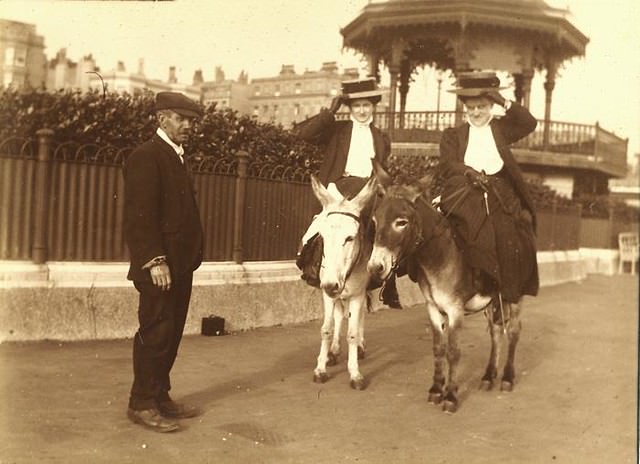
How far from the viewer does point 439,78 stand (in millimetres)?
23859

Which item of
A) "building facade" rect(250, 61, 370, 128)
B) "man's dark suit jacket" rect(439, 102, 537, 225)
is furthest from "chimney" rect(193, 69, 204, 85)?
"man's dark suit jacket" rect(439, 102, 537, 225)

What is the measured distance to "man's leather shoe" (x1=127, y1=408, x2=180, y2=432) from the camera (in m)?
4.84

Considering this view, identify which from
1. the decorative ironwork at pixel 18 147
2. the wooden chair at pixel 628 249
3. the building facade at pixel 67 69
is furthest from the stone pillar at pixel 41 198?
the wooden chair at pixel 628 249

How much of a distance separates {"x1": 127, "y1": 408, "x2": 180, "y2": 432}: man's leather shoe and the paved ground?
0.07 metres

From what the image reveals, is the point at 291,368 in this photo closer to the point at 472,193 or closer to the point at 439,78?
the point at 472,193

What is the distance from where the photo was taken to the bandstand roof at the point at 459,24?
16.2 meters

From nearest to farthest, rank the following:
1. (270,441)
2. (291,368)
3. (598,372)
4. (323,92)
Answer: (270,441), (291,368), (598,372), (323,92)

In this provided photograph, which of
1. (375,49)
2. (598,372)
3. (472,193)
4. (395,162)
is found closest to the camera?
(472,193)

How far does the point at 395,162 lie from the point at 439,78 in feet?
41.3

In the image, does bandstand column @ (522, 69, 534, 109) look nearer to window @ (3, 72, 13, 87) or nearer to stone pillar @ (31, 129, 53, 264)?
stone pillar @ (31, 129, 53, 264)

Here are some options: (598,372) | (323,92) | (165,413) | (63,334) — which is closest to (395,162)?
(323,92)

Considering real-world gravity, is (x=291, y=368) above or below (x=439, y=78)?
below

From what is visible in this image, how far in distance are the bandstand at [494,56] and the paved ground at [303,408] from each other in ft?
29.2

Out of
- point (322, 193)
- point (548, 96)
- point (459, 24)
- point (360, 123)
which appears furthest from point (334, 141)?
point (548, 96)
